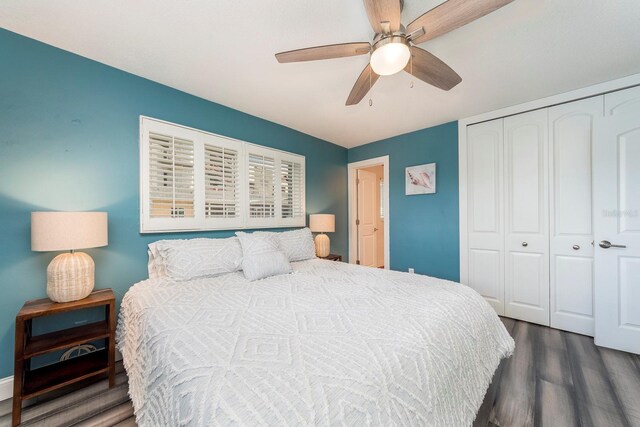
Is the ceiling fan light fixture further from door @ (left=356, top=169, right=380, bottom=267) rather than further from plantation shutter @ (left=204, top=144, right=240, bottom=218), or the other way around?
door @ (left=356, top=169, right=380, bottom=267)

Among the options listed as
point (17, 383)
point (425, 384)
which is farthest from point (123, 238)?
point (425, 384)

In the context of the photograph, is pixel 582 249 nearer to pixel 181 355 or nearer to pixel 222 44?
pixel 181 355

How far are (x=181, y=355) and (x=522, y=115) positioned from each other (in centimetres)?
377

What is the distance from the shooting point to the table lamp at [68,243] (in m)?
1.52

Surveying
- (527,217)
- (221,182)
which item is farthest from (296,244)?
(527,217)

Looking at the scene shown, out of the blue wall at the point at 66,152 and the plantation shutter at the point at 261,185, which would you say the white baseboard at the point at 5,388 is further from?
the plantation shutter at the point at 261,185

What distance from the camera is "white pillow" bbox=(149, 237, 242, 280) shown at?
202cm

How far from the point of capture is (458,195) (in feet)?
10.6

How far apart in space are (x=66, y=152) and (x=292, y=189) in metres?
2.21

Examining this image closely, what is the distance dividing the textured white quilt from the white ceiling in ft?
5.81

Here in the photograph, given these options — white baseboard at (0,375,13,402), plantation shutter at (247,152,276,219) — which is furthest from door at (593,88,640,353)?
white baseboard at (0,375,13,402)

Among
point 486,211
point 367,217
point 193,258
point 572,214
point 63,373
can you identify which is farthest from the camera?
→ point 367,217

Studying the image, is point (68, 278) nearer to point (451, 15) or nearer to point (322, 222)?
point (322, 222)

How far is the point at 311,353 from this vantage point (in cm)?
92
